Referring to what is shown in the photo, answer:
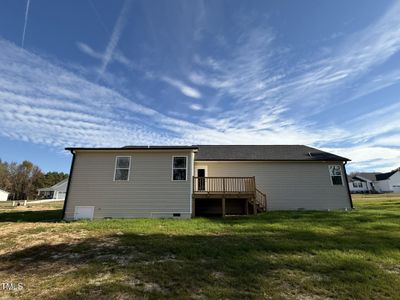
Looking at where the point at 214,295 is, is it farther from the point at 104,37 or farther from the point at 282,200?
the point at 104,37

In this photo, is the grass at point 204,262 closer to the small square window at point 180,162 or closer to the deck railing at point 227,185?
the small square window at point 180,162

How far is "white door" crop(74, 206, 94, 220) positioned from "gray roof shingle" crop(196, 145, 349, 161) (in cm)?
701

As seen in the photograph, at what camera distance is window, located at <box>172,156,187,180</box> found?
12.3 metres

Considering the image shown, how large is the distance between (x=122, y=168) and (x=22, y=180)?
66.2 m

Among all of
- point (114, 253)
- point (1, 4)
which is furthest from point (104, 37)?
point (114, 253)

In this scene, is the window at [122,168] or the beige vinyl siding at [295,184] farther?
the beige vinyl siding at [295,184]

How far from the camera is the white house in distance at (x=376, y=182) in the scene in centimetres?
5547

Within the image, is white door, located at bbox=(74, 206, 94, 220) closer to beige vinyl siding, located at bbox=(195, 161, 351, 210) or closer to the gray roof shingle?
the gray roof shingle

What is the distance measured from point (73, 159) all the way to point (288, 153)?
13.4m

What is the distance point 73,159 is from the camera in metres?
12.5

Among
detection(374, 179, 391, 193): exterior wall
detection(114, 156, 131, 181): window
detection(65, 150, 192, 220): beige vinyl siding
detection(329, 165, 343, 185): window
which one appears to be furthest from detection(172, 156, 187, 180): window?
detection(374, 179, 391, 193): exterior wall

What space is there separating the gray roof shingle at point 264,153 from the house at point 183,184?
Answer: 0.45ft

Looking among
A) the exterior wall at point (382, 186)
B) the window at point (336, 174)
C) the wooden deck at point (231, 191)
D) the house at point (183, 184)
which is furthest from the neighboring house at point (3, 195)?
the exterior wall at point (382, 186)

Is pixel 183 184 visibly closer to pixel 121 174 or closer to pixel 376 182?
pixel 121 174
